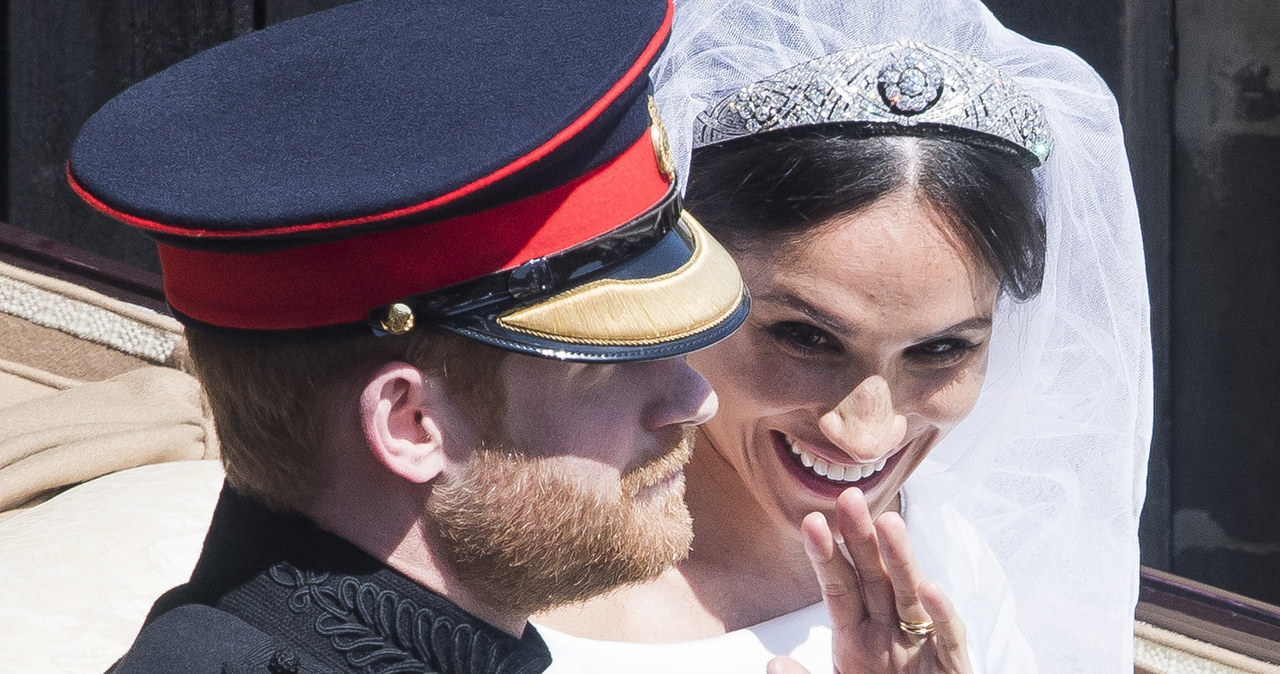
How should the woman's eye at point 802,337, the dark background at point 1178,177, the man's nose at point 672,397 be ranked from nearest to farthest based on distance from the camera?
the man's nose at point 672,397
the woman's eye at point 802,337
the dark background at point 1178,177

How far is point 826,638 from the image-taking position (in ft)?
6.09

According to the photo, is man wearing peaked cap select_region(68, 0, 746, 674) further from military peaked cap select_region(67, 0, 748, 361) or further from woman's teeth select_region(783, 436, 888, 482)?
woman's teeth select_region(783, 436, 888, 482)

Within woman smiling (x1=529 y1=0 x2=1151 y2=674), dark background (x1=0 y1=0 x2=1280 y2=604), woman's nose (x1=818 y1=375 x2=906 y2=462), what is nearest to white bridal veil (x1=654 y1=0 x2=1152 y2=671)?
woman smiling (x1=529 y1=0 x2=1151 y2=674)

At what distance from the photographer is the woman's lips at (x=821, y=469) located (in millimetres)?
1726

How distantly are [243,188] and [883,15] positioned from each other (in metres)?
0.92

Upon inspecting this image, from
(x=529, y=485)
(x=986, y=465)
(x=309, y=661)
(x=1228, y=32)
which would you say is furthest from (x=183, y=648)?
(x=1228, y=32)

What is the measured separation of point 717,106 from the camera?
172 cm

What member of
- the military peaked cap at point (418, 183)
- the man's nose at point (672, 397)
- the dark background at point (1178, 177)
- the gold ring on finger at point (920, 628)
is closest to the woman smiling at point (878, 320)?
the gold ring on finger at point (920, 628)

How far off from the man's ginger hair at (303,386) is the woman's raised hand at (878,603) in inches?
20.3

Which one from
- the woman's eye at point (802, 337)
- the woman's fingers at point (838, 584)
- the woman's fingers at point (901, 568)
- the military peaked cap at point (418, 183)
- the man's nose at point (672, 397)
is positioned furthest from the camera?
the woman's eye at point (802, 337)

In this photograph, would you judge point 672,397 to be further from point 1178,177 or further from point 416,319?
point 1178,177

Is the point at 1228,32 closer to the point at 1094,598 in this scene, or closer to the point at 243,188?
the point at 1094,598

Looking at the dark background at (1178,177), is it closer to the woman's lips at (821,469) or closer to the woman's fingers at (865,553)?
the woman's lips at (821,469)

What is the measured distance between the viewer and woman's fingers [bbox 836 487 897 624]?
1.50m
